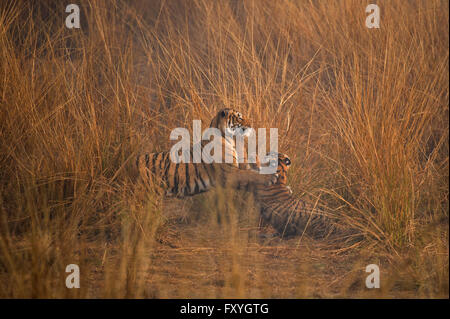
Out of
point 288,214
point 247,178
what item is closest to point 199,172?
point 247,178

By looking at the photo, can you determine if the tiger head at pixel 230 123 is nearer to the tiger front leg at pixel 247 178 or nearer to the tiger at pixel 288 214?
the tiger front leg at pixel 247 178

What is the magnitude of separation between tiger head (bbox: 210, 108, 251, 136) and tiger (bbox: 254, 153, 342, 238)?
0.46m

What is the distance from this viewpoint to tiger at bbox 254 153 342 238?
2.99 m

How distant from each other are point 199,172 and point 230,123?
414 millimetres

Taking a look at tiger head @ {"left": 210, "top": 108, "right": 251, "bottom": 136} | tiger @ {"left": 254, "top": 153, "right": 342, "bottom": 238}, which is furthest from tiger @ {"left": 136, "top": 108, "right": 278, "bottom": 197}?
tiger @ {"left": 254, "top": 153, "right": 342, "bottom": 238}

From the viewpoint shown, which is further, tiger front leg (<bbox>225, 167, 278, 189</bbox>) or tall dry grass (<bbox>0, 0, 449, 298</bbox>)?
tiger front leg (<bbox>225, 167, 278, 189</bbox>)

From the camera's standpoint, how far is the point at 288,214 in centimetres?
305

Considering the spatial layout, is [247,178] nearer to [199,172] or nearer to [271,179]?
[271,179]

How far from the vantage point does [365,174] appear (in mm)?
2906

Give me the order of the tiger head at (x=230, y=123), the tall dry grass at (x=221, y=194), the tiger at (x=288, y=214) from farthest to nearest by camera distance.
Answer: the tiger head at (x=230, y=123) < the tiger at (x=288, y=214) < the tall dry grass at (x=221, y=194)

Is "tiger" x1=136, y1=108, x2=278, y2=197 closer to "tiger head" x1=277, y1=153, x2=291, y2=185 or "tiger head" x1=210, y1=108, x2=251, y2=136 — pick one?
"tiger head" x1=210, y1=108, x2=251, y2=136

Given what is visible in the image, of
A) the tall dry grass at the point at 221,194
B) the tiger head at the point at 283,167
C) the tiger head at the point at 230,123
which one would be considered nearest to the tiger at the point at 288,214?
the tiger head at the point at 283,167

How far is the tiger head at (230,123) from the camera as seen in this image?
3.42m
